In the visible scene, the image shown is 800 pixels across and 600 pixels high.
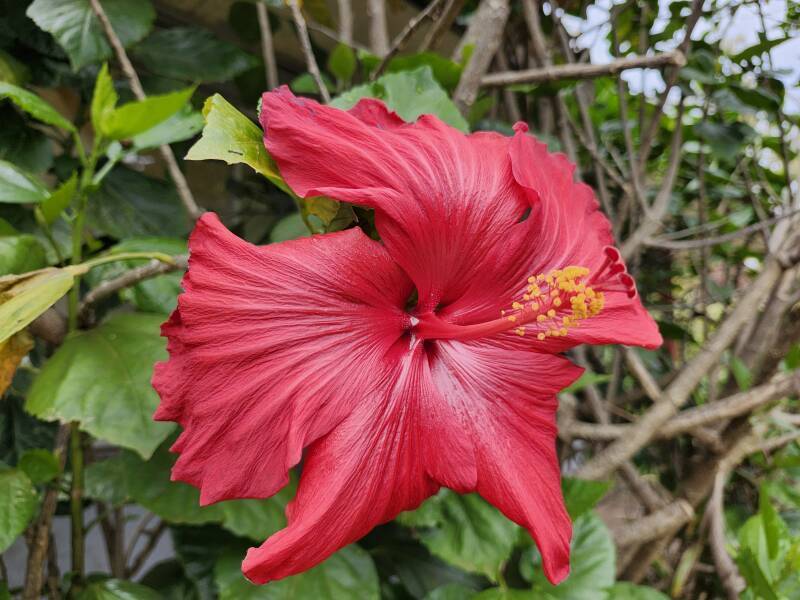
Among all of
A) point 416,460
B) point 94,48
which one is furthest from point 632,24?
point 416,460

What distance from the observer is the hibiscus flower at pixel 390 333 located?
34 cm

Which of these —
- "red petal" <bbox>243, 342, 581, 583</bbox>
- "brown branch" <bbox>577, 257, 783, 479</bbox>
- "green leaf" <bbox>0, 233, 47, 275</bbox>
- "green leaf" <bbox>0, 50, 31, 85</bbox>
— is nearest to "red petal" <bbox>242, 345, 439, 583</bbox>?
"red petal" <bbox>243, 342, 581, 583</bbox>

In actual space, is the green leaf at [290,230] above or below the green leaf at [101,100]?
below

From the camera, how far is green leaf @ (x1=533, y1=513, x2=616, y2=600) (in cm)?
71

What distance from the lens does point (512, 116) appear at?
1.05 meters

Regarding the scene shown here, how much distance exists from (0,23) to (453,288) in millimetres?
773

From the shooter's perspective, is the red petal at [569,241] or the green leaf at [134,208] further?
the green leaf at [134,208]

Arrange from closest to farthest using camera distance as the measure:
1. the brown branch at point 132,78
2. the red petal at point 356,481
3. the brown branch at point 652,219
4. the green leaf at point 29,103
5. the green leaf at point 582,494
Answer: the red petal at point 356,481
the green leaf at point 29,103
the brown branch at point 132,78
the green leaf at point 582,494
the brown branch at point 652,219

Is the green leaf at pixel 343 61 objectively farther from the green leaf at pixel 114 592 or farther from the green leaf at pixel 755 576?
the green leaf at pixel 755 576

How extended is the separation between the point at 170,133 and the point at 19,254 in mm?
190

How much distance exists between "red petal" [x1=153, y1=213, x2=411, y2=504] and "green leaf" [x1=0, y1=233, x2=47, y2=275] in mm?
254

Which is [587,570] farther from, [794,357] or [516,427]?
[794,357]

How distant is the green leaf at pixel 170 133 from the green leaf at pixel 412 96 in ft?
0.46

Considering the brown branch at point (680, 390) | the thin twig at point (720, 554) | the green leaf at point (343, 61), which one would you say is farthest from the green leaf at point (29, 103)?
the thin twig at point (720, 554)
